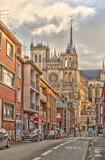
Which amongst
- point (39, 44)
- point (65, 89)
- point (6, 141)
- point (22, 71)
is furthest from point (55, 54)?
point (6, 141)

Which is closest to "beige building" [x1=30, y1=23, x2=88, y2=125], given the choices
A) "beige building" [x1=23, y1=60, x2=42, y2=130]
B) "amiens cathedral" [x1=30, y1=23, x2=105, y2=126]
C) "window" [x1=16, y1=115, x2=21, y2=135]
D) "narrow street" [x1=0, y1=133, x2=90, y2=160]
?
"amiens cathedral" [x1=30, y1=23, x2=105, y2=126]

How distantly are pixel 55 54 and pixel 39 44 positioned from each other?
36.6 ft

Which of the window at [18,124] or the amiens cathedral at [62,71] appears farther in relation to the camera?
the amiens cathedral at [62,71]

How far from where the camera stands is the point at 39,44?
185500mm

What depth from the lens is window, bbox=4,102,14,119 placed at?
118 ft

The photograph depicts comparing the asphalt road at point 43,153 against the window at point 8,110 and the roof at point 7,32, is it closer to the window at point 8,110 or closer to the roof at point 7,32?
the window at point 8,110

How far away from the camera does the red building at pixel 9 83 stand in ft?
113

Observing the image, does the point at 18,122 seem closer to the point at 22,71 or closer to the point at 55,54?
the point at 22,71

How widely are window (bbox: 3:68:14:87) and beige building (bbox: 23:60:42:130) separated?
5605 mm

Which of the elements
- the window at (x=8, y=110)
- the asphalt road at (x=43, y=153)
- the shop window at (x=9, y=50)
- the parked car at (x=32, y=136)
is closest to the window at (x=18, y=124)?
the window at (x=8, y=110)

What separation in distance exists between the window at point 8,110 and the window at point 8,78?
2.38 metres

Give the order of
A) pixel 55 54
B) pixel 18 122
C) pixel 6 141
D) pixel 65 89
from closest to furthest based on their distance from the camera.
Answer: pixel 6 141, pixel 18 122, pixel 65 89, pixel 55 54

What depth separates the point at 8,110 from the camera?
122 feet

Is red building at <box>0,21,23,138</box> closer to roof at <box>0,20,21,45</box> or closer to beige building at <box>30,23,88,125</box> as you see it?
roof at <box>0,20,21,45</box>
